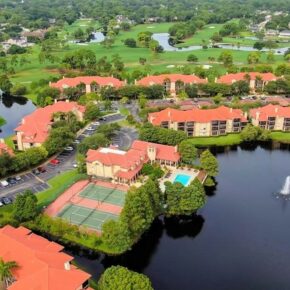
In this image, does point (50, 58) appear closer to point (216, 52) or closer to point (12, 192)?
point (216, 52)

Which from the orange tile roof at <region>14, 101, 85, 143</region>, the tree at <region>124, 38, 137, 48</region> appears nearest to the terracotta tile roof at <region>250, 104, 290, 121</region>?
the orange tile roof at <region>14, 101, 85, 143</region>

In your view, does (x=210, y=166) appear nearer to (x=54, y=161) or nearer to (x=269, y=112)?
(x=54, y=161)

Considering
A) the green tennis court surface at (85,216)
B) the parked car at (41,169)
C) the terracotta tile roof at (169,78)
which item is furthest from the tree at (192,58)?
the green tennis court surface at (85,216)

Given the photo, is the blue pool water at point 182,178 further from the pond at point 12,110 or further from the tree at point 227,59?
the tree at point 227,59

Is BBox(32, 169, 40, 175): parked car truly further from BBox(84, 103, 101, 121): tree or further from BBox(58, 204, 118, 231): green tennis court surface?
BBox(84, 103, 101, 121): tree

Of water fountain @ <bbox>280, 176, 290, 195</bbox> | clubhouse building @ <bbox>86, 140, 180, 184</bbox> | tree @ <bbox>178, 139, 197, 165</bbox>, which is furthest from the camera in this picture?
tree @ <bbox>178, 139, 197, 165</bbox>

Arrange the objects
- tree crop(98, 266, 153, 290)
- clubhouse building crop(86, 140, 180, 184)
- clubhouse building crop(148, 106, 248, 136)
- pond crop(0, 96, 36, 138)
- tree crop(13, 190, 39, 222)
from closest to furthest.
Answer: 1. tree crop(98, 266, 153, 290)
2. tree crop(13, 190, 39, 222)
3. clubhouse building crop(86, 140, 180, 184)
4. clubhouse building crop(148, 106, 248, 136)
5. pond crop(0, 96, 36, 138)

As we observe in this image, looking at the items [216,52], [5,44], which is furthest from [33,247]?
[5,44]
